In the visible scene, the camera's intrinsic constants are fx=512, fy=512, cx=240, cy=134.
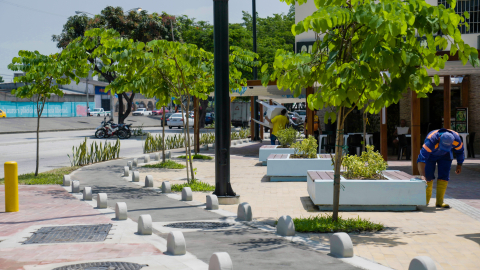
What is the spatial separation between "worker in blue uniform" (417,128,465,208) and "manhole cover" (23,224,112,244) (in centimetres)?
563

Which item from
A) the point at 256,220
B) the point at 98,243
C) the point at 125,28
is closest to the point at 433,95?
the point at 256,220

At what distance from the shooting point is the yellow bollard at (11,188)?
9078 millimetres

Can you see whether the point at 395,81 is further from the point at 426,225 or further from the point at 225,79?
the point at 225,79

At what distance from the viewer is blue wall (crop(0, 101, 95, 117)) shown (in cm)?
5484

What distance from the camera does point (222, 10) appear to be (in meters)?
10.1

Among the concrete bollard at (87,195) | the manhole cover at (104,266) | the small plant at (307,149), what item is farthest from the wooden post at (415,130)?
the manhole cover at (104,266)

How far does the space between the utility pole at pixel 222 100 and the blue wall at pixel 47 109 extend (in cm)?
4779

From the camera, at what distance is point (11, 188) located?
9.07 meters

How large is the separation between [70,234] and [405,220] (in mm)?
5166

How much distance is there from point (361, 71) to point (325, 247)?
2.22 meters

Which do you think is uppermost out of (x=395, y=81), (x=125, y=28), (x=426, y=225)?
(x=125, y=28)

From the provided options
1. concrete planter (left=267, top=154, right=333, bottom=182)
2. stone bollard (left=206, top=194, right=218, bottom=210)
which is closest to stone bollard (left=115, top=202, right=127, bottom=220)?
stone bollard (left=206, top=194, right=218, bottom=210)

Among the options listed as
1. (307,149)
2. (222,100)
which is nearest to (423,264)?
(222,100)

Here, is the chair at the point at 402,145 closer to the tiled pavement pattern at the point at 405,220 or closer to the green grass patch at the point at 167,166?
the tiled pavement pattern at the point at 405,220
